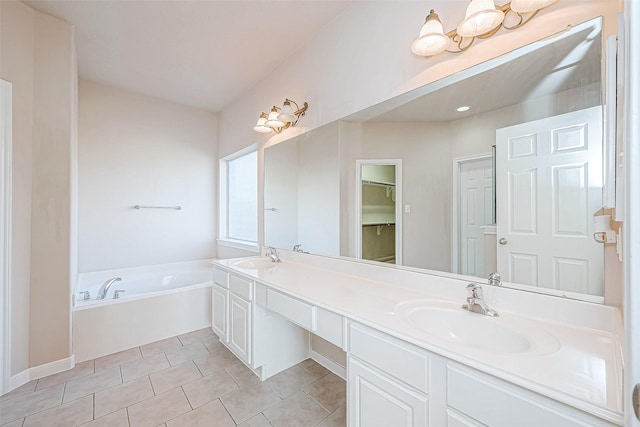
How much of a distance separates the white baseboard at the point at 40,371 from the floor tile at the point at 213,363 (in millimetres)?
925

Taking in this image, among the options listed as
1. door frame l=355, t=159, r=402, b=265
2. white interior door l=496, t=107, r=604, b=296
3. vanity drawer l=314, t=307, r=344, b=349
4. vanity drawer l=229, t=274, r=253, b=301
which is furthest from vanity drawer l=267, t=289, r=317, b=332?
white interior door l=496, t=107, r=604, b=296

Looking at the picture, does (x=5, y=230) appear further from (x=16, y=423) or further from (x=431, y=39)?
(x=431, y=39)

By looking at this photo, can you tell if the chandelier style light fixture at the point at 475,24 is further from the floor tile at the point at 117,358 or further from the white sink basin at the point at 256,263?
the floor tile at the point at 117,358

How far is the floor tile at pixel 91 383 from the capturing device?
5.79 feet

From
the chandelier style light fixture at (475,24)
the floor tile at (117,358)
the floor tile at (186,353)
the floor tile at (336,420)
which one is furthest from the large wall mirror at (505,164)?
the floor tile at (117,358)

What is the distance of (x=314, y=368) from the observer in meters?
2.06

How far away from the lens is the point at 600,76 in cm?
95

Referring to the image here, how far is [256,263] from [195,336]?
987 mm

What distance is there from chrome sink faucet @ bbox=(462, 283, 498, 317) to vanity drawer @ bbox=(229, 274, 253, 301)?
1.31 meters

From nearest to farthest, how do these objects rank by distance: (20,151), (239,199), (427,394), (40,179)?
(427,394) → (20,151) → (40,179) → (239,199)

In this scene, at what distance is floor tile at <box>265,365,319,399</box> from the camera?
1794 mm

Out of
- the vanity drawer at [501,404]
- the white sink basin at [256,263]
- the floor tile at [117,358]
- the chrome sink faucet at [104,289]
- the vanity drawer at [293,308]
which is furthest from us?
the chrome sink faucet at [104,289]

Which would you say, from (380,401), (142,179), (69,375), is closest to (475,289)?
(380,401)

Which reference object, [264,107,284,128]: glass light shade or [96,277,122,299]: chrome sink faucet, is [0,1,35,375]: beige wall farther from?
[264,107,284,128]: glass light shade
